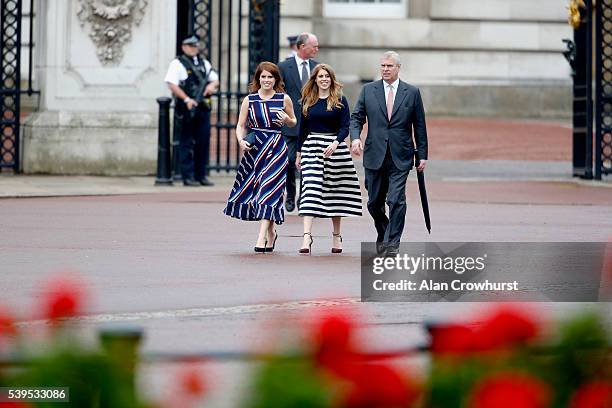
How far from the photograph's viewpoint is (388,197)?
12734 millimetres

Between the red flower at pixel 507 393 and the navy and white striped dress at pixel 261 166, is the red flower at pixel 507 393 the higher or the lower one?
the lower one

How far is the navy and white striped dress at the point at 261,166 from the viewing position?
1305cm

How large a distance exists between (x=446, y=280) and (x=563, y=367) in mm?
6010

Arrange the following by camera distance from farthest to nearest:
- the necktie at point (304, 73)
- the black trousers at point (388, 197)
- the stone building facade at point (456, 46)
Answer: the stone building facade at point (456, 46) < the necktie at point (304, 73) < the black trousers at point (388, 197)

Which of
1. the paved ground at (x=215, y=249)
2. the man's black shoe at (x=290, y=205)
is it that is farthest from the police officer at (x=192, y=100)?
the man's black shoe at (x=290, y=205)

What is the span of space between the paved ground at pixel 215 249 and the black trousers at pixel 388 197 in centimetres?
34

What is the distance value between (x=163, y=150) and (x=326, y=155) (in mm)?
6874

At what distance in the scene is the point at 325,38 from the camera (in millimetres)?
33250

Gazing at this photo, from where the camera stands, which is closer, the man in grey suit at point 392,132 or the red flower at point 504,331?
the red flower at point 504,331

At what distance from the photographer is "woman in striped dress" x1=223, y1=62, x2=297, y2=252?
1303 centimetres

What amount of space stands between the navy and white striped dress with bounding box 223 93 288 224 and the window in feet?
67.7

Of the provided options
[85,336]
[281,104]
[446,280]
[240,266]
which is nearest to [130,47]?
[281,104]

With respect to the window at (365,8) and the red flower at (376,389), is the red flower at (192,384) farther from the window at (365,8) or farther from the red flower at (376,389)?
the window at (365,8)

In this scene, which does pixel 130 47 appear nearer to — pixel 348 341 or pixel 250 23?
pixel 250 23
